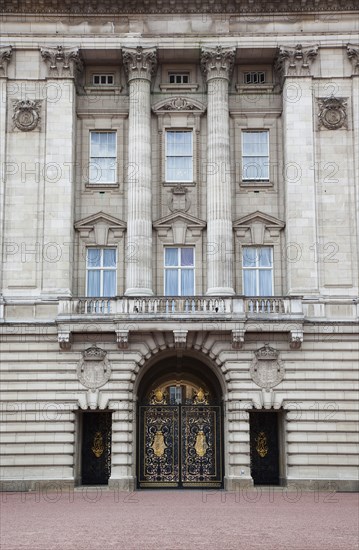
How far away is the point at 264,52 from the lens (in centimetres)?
3956

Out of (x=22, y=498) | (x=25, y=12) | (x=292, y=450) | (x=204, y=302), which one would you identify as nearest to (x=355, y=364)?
(x=292, y=450)

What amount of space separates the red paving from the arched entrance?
2209 millimetres

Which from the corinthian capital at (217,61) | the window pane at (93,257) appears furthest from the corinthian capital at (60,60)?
the window pane at (93,257)

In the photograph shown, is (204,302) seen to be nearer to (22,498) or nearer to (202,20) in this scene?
(22,498)

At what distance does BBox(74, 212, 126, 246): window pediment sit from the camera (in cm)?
3869

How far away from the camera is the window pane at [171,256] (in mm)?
38906

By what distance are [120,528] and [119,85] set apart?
23517mm

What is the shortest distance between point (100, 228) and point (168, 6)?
414 inches

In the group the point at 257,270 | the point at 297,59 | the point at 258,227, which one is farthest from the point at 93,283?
the point at 297,59

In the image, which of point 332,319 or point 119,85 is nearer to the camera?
point 332,319

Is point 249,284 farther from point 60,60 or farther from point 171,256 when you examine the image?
point 60,60

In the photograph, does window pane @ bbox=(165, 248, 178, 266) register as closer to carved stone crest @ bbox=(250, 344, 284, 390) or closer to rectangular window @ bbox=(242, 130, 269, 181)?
rectangular window @ bbox=(242, 130, 269, 181)

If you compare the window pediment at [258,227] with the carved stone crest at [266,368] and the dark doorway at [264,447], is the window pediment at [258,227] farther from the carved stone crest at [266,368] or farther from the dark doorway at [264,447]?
the dark doorway at [264,447]

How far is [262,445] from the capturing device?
123 ft
